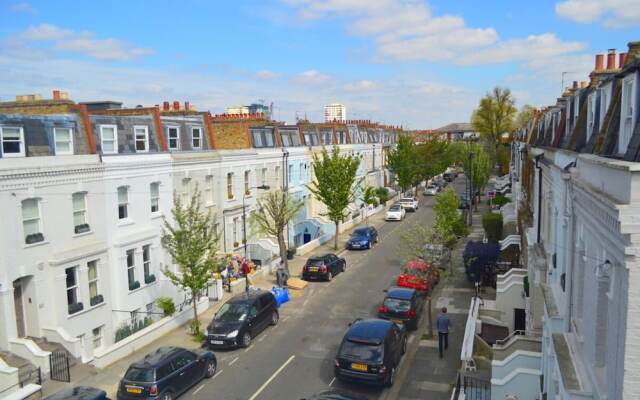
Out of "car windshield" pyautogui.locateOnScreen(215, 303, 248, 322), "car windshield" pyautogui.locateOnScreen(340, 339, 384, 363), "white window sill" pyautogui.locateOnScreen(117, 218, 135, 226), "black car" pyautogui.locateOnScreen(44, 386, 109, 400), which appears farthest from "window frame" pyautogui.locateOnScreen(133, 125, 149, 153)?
"car windshield" pyautogui.locateOnScreen(340, 339, 384, 363)

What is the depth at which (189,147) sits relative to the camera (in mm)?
30266

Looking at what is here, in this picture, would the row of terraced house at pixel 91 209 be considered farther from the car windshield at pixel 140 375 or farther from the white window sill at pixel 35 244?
the car windshield at pixel 140 375

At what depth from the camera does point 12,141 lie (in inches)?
758

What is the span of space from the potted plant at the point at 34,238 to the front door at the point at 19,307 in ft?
4.87

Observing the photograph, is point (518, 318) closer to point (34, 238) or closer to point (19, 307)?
point (34, 238)

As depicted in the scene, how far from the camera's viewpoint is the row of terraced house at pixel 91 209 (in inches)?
745

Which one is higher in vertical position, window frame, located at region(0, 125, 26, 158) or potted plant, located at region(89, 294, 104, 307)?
window frame, located at region(0, 125, 26, 158)

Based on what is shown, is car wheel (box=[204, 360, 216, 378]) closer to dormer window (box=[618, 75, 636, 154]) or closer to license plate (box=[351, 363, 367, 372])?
license plate (box=[351, 363, 367, 372])

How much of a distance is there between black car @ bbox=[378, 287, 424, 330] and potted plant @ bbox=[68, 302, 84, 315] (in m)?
12.2

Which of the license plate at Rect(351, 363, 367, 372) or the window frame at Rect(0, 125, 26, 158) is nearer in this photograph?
the license plate at Rect(351, 363, 367, 372)

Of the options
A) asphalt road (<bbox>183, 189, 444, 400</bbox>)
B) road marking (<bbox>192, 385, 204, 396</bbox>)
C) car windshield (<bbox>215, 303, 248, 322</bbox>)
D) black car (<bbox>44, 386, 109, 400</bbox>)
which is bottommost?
asphalt road (<bbox>183, 189, 444, 400</bbox>)

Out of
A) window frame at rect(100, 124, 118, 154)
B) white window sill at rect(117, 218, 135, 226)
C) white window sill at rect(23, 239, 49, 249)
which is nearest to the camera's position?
white window sill at rect(23, 239, 49, 249)

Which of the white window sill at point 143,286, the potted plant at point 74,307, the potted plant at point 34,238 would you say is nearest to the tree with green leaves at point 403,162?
the white window sill at point 143,286

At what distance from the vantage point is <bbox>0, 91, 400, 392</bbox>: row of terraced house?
18.9 metres
